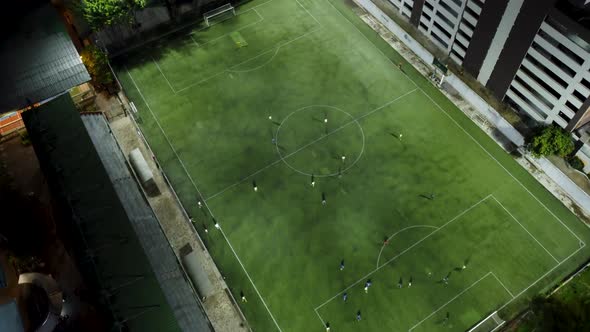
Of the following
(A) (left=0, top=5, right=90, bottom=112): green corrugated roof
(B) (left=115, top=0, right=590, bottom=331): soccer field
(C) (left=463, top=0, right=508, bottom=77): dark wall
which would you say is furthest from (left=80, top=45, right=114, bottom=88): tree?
(C) (left=463, top=0, right=508, bottom=77): dark wall

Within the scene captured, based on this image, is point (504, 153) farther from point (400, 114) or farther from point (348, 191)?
point (348, 191)

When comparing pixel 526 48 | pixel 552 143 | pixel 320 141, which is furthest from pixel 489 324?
pixel 526 48

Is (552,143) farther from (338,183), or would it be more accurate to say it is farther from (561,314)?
(338,183)

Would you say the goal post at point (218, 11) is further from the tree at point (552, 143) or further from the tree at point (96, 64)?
the tree at point (552, 143)

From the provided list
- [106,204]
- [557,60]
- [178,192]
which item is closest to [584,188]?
[557,60]

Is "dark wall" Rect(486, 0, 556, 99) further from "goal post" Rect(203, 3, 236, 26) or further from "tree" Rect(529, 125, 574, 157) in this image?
"goal post" Rect(203, 3, 236, 26)
